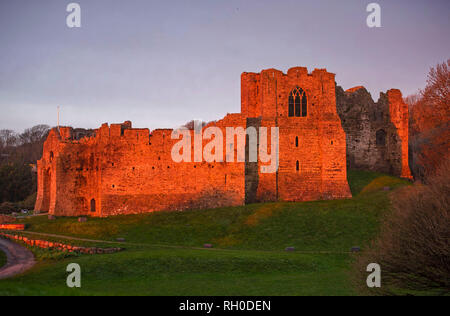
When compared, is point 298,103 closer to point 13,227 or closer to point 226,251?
point 226,251

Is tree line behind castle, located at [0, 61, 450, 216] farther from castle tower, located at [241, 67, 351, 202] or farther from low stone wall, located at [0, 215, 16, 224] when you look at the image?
low stone wall, located at [0, 215, 16, 224]

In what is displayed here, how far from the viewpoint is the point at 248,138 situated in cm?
3625

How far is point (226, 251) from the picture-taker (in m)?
23.1

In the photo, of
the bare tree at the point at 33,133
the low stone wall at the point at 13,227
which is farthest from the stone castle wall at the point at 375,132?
the bare tree at the point at 33,133

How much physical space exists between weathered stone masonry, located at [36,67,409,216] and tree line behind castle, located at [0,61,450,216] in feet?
5.74

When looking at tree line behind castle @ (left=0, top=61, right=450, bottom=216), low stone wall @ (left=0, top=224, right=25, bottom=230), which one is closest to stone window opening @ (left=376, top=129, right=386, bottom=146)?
tree line behind castle @ (left=0, top=61, right=450, bottom=216)

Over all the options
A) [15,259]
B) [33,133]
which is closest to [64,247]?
[15,259]

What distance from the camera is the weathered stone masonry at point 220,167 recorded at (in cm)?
3525

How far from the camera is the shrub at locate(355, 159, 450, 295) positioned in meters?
11.4

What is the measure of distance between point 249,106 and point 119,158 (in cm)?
1341

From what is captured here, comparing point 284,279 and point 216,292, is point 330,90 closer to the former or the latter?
point 284,279

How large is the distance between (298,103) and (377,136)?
13.7 m

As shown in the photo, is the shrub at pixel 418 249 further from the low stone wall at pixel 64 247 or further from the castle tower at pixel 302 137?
the castle tower at pixel 302 137
